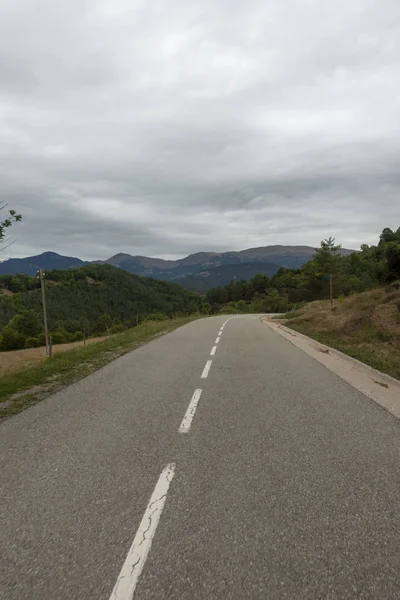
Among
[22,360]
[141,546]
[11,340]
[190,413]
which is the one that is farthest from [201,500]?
[11,340]

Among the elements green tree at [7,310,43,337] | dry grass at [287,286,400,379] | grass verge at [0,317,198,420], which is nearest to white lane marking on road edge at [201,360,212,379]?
grass verge at [0,317,198,420]

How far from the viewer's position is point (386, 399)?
20.7ft

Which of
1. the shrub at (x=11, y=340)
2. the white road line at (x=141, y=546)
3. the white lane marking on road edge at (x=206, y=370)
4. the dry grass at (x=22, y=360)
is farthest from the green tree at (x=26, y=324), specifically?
the white road line at (x=141, y=546)

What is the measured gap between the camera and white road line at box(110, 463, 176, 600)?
2172 millimetres

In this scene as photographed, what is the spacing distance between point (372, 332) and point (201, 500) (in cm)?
1277

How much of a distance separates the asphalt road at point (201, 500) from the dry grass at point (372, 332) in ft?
15.6

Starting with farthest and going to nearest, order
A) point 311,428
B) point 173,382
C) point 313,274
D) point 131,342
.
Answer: point 313,274, point 131,342, point 173,382, point 311,428

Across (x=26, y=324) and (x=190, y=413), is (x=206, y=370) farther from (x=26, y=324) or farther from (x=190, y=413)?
(x=26, y=324)

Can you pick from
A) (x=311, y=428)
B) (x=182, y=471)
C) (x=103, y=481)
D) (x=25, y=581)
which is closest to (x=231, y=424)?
(x=311, y=428)

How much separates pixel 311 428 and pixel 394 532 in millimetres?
2135

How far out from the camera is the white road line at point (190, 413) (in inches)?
190

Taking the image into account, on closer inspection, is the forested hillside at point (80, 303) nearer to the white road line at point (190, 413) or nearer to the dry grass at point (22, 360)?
the dry grass at point (22, 360)

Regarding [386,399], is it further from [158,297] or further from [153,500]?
[158,297]

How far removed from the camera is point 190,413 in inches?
216
